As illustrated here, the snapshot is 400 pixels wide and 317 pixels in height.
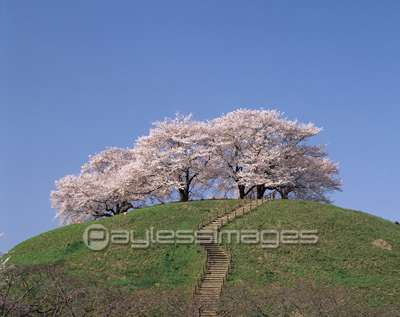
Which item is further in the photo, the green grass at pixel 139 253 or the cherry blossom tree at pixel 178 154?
the cherry blossom tree at pixel 178 154

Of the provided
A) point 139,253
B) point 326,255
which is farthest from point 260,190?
point 139,253

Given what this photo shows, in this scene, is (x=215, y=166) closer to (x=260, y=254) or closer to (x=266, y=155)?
(x=266, y=155)

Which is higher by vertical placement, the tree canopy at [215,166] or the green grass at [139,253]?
the tree canopy at [215,166]

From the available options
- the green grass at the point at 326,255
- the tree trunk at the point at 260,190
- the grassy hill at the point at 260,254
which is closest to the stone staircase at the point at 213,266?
the grassy hill at the point at 260,254

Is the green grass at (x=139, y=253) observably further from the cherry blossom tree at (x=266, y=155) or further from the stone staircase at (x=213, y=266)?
the cherry blossom tree at (x=266, y=155)

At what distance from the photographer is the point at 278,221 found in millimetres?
47719

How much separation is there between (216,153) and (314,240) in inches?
941

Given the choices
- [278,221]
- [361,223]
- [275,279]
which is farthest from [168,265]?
[361,223]

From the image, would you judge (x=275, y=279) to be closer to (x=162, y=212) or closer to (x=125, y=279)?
(x=125, y=279)

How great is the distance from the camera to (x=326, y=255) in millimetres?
41938

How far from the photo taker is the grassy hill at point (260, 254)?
37812 mm

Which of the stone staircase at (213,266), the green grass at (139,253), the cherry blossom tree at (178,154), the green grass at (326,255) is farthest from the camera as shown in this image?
the cherry blossom tree at (178,154)

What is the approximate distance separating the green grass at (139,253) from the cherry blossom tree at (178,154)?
8.84 m

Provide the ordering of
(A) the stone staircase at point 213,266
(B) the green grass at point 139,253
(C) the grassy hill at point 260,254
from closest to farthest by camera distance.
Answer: (A) the stone staircase at point 213,266 → (C) the grassy hill at point 260,254 → (B) the green grass at point 139,253
